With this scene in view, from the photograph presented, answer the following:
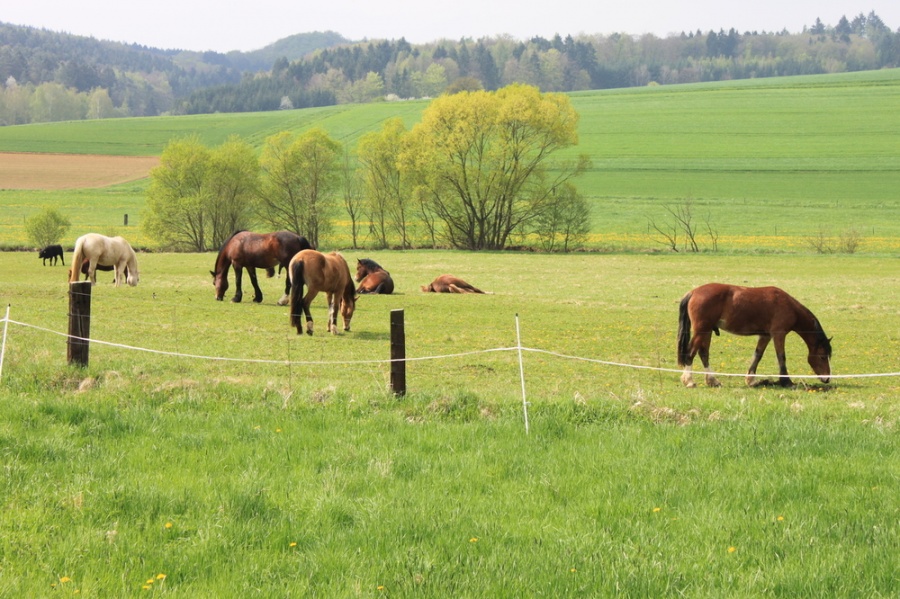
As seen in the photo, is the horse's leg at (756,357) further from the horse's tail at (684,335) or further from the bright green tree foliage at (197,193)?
the bright green tree foliage at (197,193)

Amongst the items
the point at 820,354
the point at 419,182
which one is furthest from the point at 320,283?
the point at 419,182

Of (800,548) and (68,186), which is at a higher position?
(68,186)

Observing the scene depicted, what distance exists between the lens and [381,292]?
82.6ft

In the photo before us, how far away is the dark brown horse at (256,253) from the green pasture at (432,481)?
7.50 m

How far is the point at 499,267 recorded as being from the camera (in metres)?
40.2

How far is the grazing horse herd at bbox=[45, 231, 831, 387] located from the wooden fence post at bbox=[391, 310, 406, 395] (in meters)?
3.83

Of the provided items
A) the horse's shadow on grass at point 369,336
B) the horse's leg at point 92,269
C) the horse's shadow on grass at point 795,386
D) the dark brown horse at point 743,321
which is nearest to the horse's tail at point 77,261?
the horse's leg at point 92,269

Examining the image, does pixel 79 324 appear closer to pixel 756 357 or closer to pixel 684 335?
pixel 684 335

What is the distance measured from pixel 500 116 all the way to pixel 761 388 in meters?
45.6

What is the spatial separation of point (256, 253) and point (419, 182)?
37.1 metres

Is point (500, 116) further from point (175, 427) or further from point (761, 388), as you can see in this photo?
point (175, 427)

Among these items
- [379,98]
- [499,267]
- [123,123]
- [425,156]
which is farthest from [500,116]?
[379,98]

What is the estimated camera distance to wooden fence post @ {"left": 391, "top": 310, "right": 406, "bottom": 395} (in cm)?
1018

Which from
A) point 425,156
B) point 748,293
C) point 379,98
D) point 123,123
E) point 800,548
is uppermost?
point 379,98
